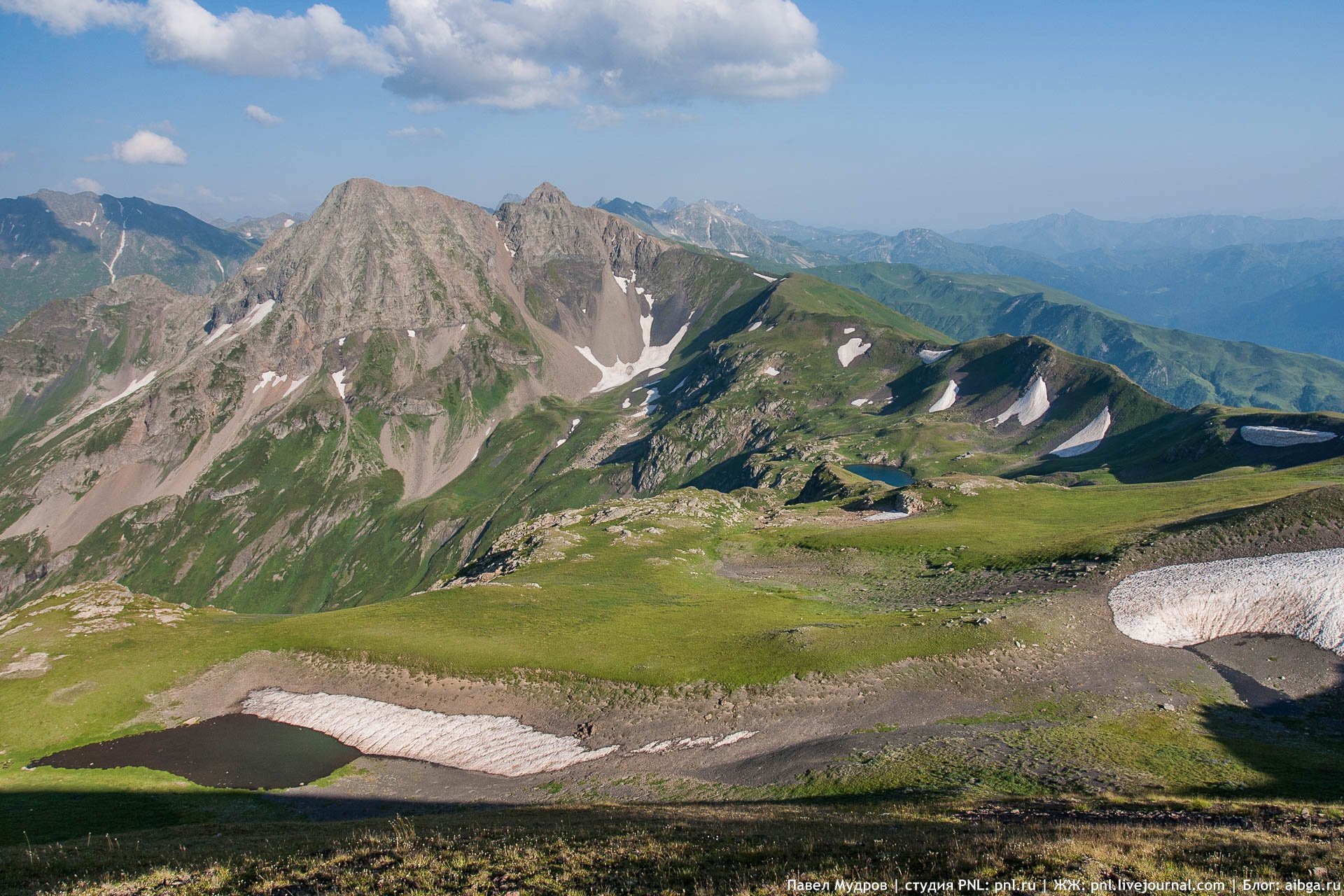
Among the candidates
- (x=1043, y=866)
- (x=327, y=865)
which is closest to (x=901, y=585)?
(x=1043, y=866)

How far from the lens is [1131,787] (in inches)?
1268

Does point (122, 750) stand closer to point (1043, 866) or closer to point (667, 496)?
point (1043, 866)

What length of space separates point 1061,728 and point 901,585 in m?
35.5

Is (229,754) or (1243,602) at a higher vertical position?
(1243,602)

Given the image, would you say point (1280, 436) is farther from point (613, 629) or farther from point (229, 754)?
point (229, 754)

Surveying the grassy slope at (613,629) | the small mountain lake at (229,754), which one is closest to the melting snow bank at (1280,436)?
the grassy slope at (613,629)

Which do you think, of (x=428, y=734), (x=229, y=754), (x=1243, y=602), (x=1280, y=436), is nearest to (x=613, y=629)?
(x=428, y=734)

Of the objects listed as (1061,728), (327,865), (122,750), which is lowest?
(122,750)

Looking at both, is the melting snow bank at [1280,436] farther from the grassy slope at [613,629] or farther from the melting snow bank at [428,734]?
the melting snow bank at [428,734]

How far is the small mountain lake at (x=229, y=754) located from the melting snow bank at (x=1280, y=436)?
176 meters

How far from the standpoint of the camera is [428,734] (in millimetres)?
49312

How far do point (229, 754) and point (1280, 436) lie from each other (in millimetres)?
186270

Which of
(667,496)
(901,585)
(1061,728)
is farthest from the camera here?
(667,496)

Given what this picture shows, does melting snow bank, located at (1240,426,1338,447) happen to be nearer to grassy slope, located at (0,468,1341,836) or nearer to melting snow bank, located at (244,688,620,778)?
grassy slope, located at (0,468,1341,836)
